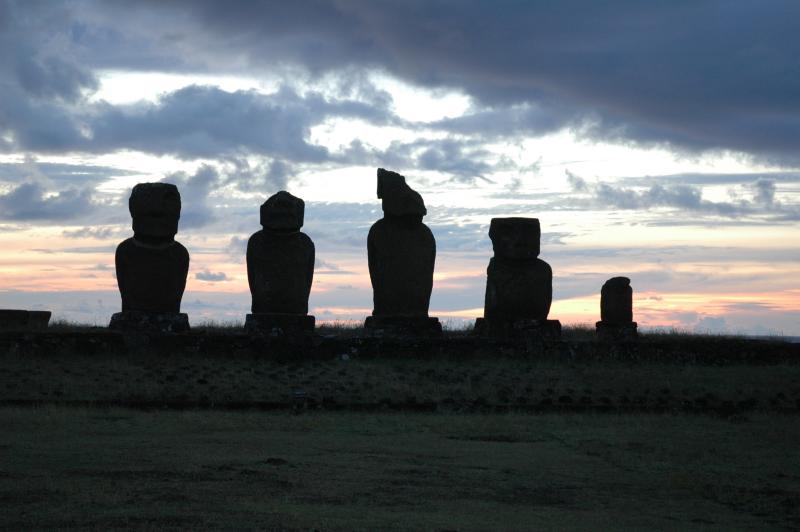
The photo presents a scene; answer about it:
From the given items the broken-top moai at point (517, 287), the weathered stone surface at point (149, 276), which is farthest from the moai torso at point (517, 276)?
the weathered stone surface at point (149, 276)

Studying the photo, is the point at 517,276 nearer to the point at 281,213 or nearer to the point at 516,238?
the point at 516,238

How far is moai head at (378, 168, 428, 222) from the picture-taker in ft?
77.8

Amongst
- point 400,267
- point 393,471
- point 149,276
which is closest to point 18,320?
point 149,276

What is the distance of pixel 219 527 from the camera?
316 inches

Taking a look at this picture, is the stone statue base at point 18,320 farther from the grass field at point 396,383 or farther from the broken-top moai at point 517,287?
the broken-top moai at point 517,287

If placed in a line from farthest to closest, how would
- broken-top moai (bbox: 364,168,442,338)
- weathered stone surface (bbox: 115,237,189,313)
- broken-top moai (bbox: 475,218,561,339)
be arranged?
broken-top moai (bbox: 475,218,561,339) → broken-top moai (bbox: 364,168,442,338) → weathered stone surface (bbox: 115,237,189,313)

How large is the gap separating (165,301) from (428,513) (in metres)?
14.4

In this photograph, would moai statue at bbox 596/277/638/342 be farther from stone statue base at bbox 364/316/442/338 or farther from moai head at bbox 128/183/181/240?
moai head at bbox 128/183/181/240

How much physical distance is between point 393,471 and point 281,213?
1265cm

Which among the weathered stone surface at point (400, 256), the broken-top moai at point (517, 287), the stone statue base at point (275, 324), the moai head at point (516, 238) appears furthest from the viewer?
the moai head at point (516, 238)

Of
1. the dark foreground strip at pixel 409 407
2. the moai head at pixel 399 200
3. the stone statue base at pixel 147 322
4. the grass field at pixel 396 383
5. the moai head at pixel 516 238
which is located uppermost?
the moai head at pixel 399 200

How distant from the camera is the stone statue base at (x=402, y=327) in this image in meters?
23.2

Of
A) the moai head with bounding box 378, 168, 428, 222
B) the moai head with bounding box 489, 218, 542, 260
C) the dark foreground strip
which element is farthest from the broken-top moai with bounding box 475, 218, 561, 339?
the dark foreground strip

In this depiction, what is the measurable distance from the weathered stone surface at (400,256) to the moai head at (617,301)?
5.33 meters
